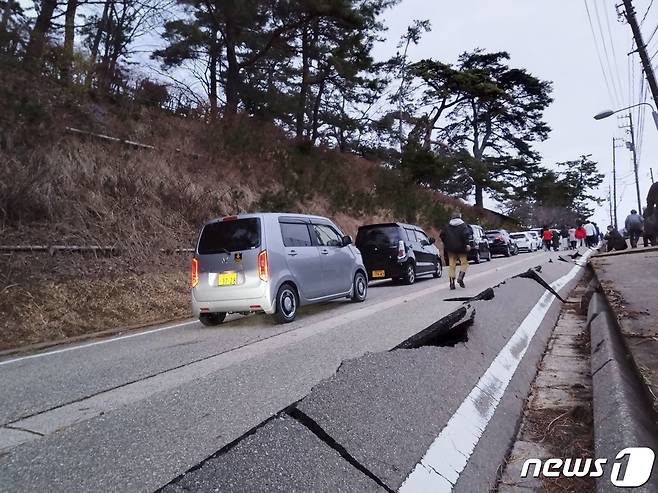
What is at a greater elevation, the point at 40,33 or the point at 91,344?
the point at 40,33

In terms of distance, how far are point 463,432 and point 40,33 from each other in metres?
17.2

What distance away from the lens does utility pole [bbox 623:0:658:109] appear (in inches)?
828

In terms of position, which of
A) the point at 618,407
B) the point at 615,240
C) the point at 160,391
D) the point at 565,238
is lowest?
the point at 160,391

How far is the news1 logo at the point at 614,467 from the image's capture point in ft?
7.82

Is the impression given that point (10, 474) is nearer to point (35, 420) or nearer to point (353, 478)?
point (35, 420)

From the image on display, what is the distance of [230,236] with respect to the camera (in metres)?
8.03

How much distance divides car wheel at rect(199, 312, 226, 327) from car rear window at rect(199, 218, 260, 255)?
111 cm

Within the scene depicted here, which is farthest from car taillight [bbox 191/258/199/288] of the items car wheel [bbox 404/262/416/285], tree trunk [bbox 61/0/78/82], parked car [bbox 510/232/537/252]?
parked car [bbox 510/232/537/252]

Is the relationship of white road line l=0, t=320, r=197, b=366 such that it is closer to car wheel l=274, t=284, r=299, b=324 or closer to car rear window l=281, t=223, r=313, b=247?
car wheel l=274, t=284, r=299, b=324

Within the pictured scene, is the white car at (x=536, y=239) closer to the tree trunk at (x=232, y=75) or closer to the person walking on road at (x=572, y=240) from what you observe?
the person walking on road at (x=572, y=240)

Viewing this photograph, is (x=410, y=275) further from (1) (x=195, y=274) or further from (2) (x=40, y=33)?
(2) (x=40, y=33)

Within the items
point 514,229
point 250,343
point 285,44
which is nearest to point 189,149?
point 285,44

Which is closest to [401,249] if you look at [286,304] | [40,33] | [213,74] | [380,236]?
[380,236]

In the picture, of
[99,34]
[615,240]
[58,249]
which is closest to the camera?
[58,249]
